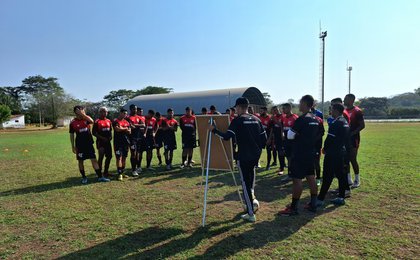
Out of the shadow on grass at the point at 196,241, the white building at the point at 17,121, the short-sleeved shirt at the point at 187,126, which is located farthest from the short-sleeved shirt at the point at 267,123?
the white building at the point at 17,121

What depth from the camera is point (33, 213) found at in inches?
251

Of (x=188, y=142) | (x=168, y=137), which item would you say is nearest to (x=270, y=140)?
(x=188, y=142)

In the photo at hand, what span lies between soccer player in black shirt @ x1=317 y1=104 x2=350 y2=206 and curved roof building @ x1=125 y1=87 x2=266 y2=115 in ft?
139

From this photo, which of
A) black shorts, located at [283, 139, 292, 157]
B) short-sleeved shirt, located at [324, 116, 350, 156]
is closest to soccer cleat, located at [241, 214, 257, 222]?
short-sleeved shirt, located at [324, 116, 350, 156]

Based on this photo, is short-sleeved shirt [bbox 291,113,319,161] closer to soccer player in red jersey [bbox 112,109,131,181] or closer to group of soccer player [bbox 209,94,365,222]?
group of soccer player [bbox 209,94,365,222]

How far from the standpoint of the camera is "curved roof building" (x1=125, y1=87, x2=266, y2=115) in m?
50.9

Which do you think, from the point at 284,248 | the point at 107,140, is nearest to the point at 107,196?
the point at 107,140

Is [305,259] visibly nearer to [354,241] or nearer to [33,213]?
[354,241]

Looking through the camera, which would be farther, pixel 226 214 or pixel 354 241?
pixel 226 214

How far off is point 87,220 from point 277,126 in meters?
6.52

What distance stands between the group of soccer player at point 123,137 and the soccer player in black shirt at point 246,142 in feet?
16.0

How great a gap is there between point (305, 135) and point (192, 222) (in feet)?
8.76

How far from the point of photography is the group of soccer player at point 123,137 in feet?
28.9

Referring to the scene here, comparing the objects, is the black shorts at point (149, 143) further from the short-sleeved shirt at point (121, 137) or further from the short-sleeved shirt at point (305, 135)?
the short-sleeved shirt at point (305, 135)
